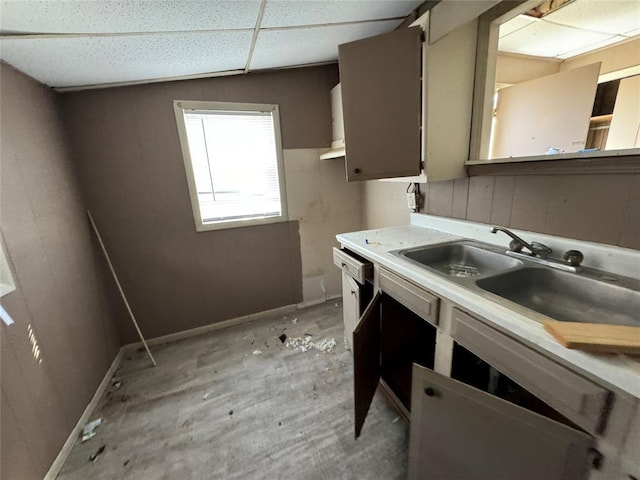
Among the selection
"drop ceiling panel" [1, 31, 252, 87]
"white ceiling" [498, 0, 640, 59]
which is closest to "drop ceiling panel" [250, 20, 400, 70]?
"drop ceiling panel" [1, 31, 252, 87]

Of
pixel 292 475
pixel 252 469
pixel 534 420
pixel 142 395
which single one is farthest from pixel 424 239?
pixel 142 395

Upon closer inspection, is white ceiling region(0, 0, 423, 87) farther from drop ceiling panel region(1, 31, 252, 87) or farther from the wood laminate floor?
the wood laminate floor

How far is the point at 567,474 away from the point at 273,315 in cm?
226

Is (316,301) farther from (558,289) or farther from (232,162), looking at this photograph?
(558,289)

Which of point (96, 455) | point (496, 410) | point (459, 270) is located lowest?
point (96, 455)

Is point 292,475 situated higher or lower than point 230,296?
lower

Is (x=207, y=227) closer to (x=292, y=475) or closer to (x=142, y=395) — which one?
(x=142, y=395)

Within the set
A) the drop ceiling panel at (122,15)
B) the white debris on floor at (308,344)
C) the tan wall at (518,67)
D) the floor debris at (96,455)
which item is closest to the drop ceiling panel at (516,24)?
the tan wall at (518,67)

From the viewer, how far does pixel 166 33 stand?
1247mm

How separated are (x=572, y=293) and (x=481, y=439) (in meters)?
0.67

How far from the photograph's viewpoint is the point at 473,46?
4.43 ft

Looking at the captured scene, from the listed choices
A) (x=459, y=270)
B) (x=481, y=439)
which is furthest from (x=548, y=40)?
(x=481, y=439)

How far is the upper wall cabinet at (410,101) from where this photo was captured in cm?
129

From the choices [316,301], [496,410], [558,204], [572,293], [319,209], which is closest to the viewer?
[496,410]
